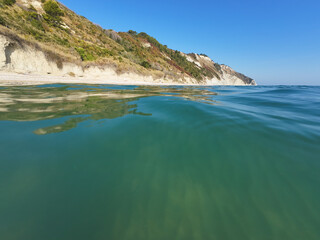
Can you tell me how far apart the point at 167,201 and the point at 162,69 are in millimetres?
40556

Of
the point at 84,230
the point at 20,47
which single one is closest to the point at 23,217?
the point at 84,230

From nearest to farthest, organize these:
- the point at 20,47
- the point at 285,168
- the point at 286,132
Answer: the point at 285,168, the point at 286,132, the point at 20,47

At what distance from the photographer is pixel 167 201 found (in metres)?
1.48

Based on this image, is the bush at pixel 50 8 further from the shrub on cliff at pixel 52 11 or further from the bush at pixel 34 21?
the bush at pixel 34 21

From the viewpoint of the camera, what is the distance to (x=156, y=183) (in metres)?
1.68

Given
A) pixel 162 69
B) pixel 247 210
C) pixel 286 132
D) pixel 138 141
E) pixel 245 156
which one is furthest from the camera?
pixel 162 69

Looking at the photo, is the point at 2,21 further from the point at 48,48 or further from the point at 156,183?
the point at 156,183

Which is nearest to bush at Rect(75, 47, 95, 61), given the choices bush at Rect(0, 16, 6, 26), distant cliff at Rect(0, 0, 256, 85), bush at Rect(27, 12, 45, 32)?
distant cliff at Rect(0, 0, 256, 85)

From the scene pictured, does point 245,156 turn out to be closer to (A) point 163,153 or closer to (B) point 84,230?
(A) point 163,153

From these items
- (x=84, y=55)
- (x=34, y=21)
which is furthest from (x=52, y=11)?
(x=84, y=55)

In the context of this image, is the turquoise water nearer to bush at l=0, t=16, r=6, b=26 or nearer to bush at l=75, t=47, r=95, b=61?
bush at l=0, t=16, r=6, b=26

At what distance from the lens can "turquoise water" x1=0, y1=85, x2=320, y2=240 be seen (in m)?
1.23

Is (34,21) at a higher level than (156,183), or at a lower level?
higher

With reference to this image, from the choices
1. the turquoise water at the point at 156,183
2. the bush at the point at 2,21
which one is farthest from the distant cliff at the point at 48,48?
the turquoise water at the point at 156,183
